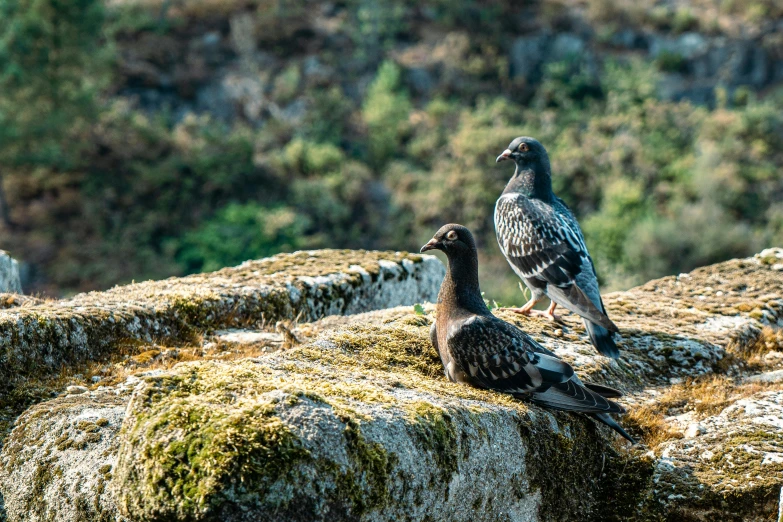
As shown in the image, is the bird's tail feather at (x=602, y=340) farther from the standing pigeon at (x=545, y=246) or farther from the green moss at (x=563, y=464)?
the green moss at (x=563, y=464)

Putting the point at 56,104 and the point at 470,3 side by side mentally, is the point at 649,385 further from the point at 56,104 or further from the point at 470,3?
the point at 470,3

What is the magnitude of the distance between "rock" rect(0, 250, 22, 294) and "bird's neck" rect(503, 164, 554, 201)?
5063 mm

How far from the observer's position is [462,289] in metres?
5.19

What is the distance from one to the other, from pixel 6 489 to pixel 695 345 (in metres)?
5.21

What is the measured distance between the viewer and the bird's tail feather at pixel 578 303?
5742mm

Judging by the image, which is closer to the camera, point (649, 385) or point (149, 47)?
point (649, 385)

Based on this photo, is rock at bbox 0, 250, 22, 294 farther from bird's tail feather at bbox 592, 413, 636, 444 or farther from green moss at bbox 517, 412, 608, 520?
bird's tail feather at bbox 592, 413, 636, 444

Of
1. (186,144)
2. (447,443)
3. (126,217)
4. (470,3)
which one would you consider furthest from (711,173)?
(447,443)

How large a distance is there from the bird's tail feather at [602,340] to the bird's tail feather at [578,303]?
0.24 ft

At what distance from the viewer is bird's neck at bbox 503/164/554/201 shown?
7441 millimetres

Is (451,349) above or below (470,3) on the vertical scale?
below

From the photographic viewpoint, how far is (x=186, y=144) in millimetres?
29500

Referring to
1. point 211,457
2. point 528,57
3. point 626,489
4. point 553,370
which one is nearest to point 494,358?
point 553,370

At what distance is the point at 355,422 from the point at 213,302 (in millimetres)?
3410
